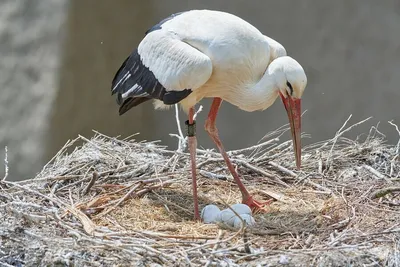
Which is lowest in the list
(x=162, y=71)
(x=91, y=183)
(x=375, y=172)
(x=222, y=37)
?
(x=375, y=172)

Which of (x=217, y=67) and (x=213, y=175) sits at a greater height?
(x=217, y=67)

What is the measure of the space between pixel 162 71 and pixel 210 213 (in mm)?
581

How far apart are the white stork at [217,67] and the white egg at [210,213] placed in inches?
1.4

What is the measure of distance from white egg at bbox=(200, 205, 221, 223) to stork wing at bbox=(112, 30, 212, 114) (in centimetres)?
45

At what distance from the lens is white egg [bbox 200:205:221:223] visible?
2.91 m

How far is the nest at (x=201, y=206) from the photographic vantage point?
2.45m

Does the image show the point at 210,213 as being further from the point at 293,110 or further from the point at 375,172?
the point at 375,172

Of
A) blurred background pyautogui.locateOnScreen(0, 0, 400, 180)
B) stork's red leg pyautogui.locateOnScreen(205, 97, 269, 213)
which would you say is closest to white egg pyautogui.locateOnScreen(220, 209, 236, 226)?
stork's red leg pyautogui.locateOnScreen(205, 97, 269, 213)

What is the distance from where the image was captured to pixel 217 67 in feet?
9.20

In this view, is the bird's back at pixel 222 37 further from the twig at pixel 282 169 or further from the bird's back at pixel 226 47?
the twig at pixel 282 169

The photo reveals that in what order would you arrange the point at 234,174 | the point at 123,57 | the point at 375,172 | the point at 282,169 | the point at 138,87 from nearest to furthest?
1. the point at 138,87
2. the point at 234,174
3. the point at 375,172
4. the point at 282,169
5. the point at 123,57

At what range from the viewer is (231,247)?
2496 millimetres

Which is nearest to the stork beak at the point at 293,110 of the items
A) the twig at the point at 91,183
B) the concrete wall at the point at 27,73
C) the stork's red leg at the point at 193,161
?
the stork's red leg at the point at 193,161

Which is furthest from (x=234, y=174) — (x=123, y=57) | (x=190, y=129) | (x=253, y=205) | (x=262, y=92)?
(x=123, y=57)
